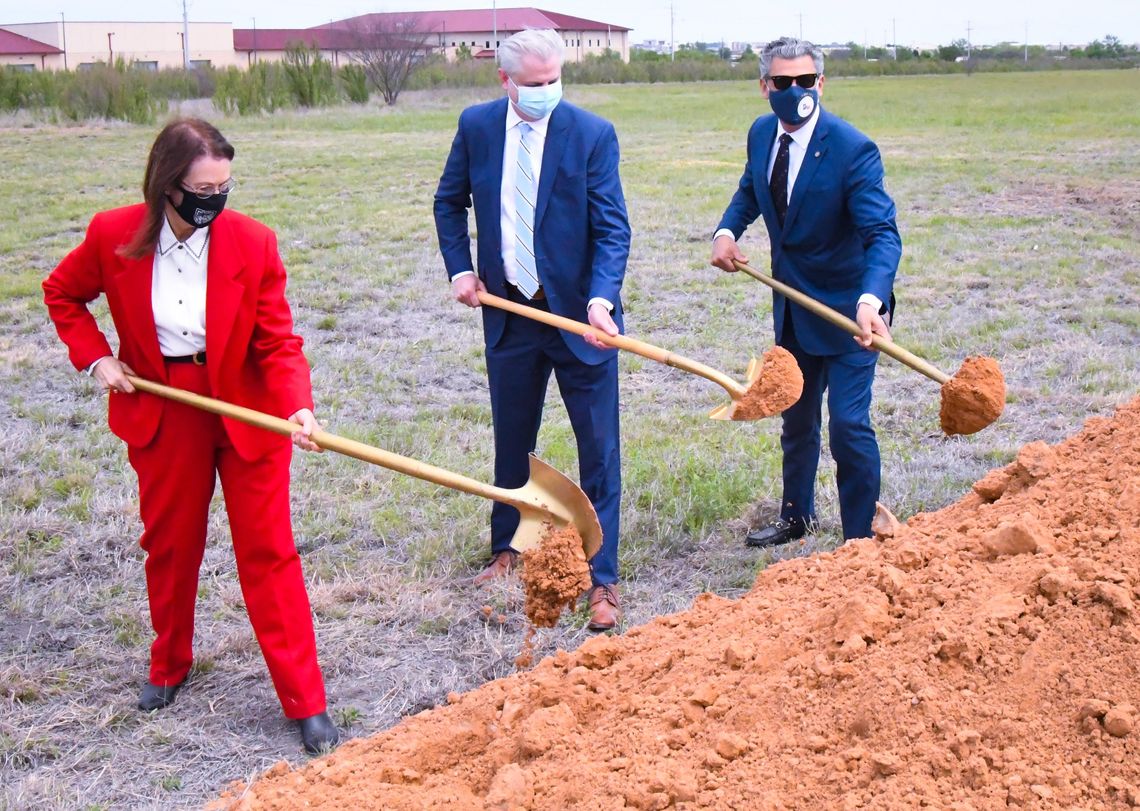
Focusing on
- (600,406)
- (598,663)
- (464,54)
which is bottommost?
(598,663)

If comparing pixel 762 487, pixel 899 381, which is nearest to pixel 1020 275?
pixel 899 381

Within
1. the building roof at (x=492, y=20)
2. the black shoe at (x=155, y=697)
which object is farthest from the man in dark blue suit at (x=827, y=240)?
the building roof at (x=492, y=20)

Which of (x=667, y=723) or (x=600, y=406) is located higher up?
(x=600, y=406)

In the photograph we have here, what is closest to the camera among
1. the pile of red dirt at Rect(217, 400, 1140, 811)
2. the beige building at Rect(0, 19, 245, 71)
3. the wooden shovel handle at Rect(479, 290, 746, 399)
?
the pile of red dirt at Rect(217, 400, 1140, 811)

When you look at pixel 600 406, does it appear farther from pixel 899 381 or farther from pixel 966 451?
pixel 899 381

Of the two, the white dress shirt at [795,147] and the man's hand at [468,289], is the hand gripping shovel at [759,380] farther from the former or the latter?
the white dress shirt at [795,147]

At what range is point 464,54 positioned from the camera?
176 ft

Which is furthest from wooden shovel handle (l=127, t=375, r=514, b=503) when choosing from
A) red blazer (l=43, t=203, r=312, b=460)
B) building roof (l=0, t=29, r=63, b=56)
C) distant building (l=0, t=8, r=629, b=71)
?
building roof (l=0, t=29, r=63, b=56)

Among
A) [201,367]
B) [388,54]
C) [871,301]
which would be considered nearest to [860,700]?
[871,301]

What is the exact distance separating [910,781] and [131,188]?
16.1 m

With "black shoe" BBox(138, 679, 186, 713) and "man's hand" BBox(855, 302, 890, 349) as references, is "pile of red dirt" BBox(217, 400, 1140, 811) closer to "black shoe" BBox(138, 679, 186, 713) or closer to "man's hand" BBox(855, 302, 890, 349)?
"black shoe" BBox(138, 679, 186, 713)

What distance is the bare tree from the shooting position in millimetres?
41094

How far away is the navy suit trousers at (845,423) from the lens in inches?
184

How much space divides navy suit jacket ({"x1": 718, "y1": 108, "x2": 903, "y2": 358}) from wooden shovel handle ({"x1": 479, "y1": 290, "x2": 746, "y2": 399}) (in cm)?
56
